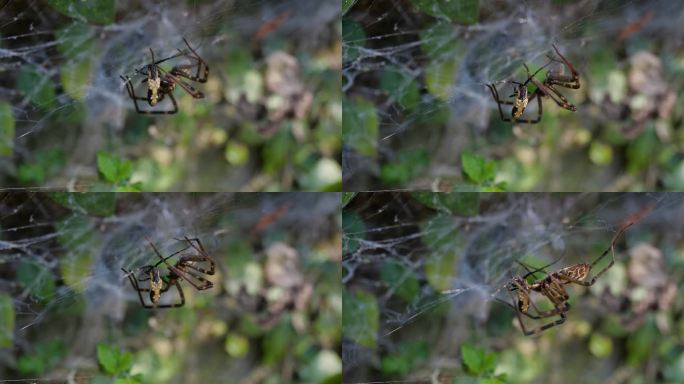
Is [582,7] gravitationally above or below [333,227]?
above

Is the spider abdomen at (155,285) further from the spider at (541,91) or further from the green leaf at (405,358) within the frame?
the spider at (541,91)

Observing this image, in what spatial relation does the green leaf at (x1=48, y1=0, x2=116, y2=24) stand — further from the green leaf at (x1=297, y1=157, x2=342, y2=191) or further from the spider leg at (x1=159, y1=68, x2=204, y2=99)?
the green leaf at (x1=297, y1=157, x2=342, y2=191)

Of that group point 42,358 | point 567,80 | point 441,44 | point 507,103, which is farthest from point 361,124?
point 42,358

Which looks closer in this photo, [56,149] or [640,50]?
[56,149]

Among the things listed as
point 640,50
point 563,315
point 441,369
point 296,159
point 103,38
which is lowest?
point 441,369

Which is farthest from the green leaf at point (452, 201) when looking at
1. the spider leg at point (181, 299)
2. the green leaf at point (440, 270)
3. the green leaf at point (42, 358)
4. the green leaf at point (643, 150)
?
the green leaf at point (42, 358)

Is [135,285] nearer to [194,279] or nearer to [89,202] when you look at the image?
[194,279]

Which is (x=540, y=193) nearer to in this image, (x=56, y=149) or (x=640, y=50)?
(x=640, y=50)

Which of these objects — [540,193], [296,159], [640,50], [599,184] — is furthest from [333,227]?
[640,50]
